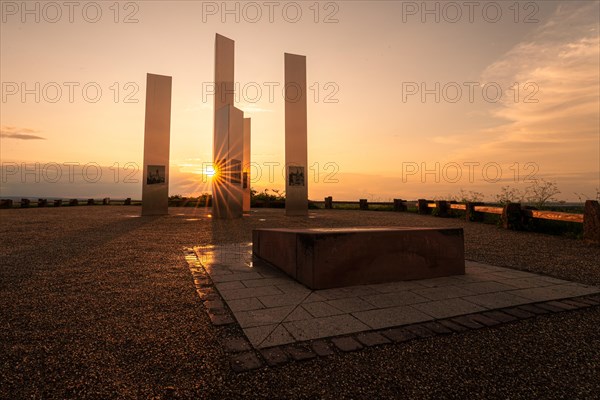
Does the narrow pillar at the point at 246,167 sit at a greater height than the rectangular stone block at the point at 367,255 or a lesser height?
greater

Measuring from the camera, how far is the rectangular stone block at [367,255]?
13.8 ft

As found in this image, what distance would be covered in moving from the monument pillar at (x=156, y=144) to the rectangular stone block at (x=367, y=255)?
45.8 ft

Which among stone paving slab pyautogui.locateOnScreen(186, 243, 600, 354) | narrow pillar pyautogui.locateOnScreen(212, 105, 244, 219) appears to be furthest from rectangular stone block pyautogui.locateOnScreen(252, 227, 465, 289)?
narrow pillar pyautogui.locateOnScreen(212, 105, 244, 219)

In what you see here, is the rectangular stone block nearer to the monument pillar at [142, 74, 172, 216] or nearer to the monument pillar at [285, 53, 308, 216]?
the monument pillar at [285, 53, 308, 216]

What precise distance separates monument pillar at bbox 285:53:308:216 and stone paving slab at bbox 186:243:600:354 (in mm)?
12011

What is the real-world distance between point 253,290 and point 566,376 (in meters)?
3.11

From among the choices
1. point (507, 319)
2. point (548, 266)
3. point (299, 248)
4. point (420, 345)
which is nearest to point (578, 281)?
point (548, 266)

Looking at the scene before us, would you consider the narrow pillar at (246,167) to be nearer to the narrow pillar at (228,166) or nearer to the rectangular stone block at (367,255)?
the narrow pillar at (228,166)

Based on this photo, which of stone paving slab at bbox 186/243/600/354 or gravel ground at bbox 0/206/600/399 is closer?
gravel ground at bbox 0/206/600/399

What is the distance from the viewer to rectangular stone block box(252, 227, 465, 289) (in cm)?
420

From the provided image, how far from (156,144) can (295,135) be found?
7273mm

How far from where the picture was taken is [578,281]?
4.76 metres

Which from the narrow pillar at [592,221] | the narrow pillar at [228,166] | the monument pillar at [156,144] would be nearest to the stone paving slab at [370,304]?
the narrow pillar at [592,221]

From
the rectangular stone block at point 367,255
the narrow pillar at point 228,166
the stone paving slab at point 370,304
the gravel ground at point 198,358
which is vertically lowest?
the gravel ground at point 198,358
